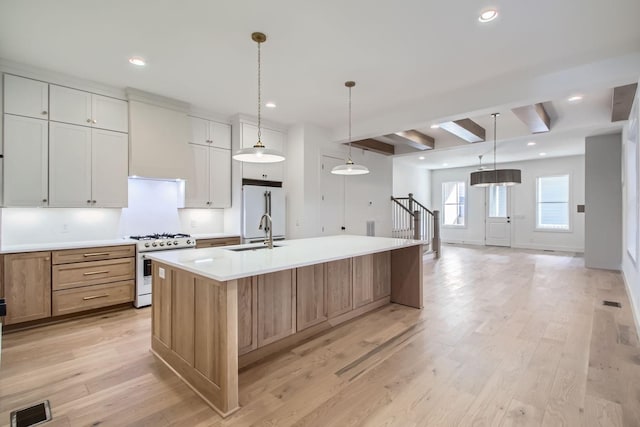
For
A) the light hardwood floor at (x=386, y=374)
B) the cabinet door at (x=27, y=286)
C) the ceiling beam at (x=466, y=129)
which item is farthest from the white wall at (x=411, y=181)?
the cabinet door at (x=27, y=286)

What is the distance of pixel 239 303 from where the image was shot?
7.89 ft

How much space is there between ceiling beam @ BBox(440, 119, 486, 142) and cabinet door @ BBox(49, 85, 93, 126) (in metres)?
4.93

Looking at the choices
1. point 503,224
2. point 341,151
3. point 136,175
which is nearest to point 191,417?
point 136,175

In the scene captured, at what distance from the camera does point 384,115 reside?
15.9 feet

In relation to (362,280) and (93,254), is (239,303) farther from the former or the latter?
(93,254)

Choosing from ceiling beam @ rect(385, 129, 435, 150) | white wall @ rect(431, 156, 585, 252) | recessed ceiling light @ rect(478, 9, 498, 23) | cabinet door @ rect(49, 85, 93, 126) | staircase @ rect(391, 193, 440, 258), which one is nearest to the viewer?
recessed ceiling light @ rect(478, 9, 498, 23)

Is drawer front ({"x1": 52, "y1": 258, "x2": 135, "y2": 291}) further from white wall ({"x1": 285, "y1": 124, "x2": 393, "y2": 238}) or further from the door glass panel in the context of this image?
the door glass panel

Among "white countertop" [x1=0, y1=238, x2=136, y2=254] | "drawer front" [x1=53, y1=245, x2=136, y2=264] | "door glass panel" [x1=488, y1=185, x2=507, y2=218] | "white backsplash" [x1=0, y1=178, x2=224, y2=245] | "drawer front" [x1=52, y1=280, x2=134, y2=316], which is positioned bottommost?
"drawer front" [x1=52, y1=280, x2=134, y2=316]

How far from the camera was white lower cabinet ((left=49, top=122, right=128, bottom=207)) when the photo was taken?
348cm

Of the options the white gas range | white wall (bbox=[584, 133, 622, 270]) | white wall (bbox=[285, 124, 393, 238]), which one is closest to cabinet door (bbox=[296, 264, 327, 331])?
the white gas range

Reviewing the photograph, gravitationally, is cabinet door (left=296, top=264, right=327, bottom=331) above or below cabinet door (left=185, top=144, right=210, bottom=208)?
below

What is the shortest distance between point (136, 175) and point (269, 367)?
120 inches

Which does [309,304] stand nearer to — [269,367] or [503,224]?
[269,367]

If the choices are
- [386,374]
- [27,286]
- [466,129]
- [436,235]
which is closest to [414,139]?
[466,129]
